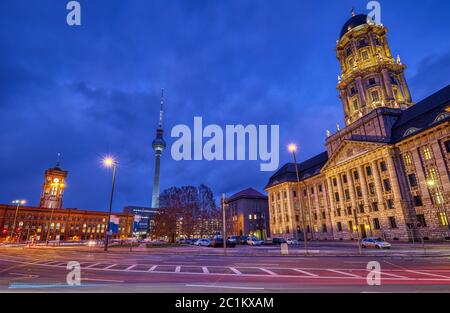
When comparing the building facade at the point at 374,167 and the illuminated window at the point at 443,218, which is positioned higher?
the building facade at the point at 374,167

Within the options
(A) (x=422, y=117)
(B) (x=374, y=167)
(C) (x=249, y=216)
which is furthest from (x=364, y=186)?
(C) (x=249, y=216)

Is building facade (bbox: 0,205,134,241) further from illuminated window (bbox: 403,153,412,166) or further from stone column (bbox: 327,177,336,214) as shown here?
illuminated window (bbox: 403,153,412,166)

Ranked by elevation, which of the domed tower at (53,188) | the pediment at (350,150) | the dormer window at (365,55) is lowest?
the pediment at (350,150)

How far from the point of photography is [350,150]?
56.2 metres

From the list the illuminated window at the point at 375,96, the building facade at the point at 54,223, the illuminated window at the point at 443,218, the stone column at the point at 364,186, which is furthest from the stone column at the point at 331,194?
the building facade at the point at 54,223

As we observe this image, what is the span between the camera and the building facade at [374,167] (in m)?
40.2

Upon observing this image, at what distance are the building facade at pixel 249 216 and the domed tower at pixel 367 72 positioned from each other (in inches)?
1895

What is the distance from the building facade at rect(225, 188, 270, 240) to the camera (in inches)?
3821

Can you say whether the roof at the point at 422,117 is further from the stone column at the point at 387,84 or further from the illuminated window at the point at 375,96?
the illuminated window at the point at 375,96

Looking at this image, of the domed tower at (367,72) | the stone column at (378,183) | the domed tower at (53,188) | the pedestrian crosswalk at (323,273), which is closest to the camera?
the pedestrian crosswalk at (323,273)

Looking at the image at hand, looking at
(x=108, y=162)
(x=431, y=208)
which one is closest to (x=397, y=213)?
(x=431, y=208)

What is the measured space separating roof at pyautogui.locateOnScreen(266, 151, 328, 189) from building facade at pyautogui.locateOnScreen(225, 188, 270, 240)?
56.8 feet
